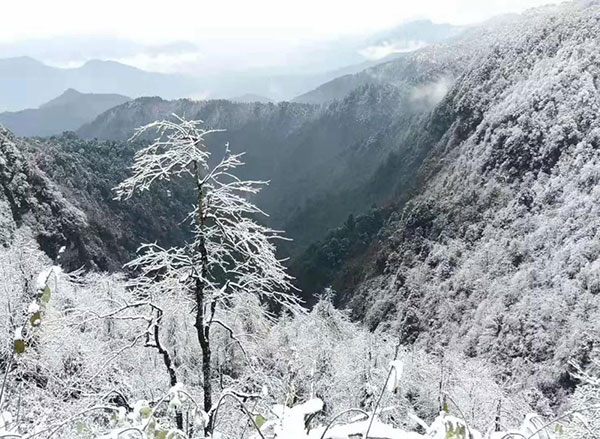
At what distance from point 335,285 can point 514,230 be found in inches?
1680

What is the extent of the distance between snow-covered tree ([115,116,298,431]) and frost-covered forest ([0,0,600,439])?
4 cm

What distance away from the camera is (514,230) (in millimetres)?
83875

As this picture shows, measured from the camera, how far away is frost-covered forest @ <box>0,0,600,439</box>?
323 cm

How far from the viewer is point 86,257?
95562mm

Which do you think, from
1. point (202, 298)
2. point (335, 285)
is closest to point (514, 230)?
point (335, 285)

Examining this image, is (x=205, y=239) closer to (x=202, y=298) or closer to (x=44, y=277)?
(x=202, y=298)

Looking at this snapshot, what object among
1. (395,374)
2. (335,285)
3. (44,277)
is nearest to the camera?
(395,374)

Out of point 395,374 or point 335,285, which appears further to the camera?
point 335,285

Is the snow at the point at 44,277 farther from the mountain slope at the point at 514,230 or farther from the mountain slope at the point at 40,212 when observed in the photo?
the mountain slope at the point at 40,212

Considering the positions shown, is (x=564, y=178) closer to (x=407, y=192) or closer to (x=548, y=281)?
(x=548, y=281)

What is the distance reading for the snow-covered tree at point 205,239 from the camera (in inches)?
290

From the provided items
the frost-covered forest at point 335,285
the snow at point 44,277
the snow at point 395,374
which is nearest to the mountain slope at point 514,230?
the frost-covered forest at point 335,285

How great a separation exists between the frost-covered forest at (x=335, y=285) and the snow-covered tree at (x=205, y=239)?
4 cm

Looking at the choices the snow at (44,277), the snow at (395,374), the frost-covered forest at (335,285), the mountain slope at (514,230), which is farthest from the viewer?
the mountain slope at (514,230)
